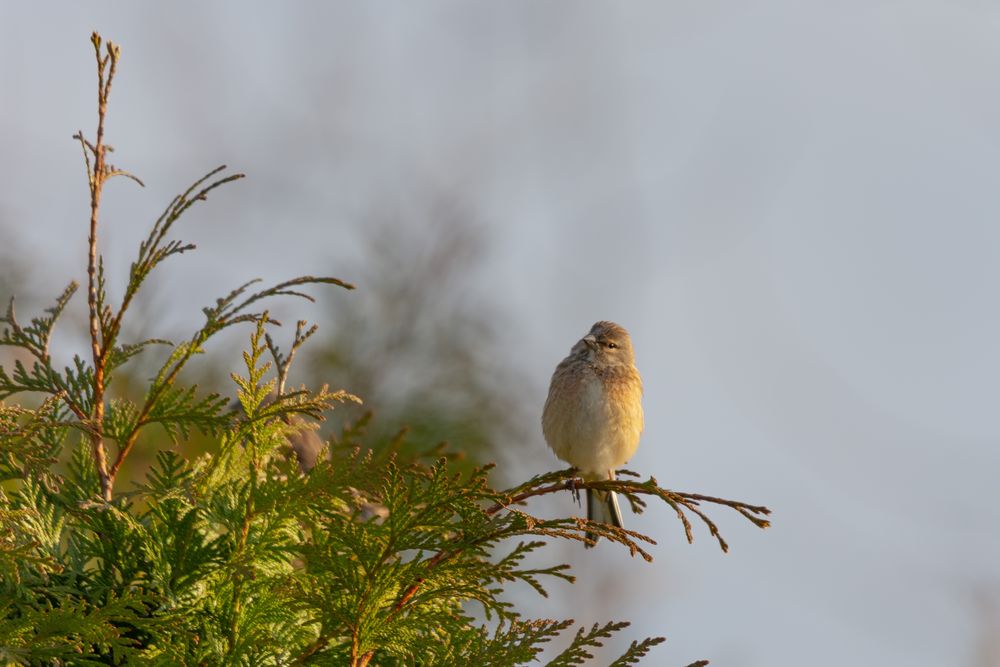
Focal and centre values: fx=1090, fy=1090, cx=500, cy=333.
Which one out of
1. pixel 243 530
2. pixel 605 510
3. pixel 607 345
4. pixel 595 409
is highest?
pixel 607 345

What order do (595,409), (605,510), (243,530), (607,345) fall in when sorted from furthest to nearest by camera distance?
(607,345) < (595,409) < (605,510) < (243,530)

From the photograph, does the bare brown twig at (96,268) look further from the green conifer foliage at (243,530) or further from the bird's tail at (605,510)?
the bird's tail at (605,510)

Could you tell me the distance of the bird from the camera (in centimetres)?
648

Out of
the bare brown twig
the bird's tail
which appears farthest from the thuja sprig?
the bird's tail

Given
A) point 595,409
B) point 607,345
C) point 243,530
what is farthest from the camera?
point 607,345

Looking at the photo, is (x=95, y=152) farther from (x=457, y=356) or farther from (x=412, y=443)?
(x=457, y=356)

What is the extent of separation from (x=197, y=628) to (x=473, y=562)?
0.76 metres

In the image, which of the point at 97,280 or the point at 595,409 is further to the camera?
the point at 595,409

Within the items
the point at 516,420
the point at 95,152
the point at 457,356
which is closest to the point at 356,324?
the point at 457,356

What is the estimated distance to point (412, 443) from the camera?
19.7ft

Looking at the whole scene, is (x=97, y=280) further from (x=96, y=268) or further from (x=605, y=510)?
(x=605, y=510)

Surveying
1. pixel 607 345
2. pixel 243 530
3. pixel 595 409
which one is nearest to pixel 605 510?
pixel 595 409

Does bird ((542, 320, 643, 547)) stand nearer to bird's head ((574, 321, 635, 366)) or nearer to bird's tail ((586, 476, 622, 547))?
bird's head ((574, 321, 635, 366))

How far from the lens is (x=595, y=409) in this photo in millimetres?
6469
